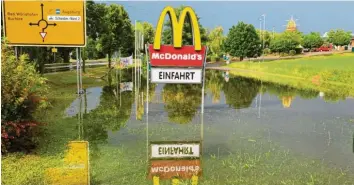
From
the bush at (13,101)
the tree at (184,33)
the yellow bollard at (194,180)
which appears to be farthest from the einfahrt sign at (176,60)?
the tree at (184,33)

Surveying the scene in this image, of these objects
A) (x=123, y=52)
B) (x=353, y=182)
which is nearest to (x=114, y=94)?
(x=353, y=182)

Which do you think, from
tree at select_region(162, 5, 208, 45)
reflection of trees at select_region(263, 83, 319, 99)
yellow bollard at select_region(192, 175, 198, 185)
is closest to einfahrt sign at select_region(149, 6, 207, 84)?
yellow bollard at select_region(192, 175, 198, 185)

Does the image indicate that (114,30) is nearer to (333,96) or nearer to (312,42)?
(333,96)

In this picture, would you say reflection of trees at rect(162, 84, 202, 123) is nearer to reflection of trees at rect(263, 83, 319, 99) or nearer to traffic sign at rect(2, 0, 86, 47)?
reflection of trees at rect(263, 83, 319, 99)

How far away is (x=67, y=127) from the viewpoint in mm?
15117

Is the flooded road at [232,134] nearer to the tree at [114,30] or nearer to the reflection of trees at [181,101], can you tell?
the reflection of trees at [181,101]

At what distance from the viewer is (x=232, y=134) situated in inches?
557

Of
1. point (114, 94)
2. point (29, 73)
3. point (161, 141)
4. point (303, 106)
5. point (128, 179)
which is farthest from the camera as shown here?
point (114, 94)

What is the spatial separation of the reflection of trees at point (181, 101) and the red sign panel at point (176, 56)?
115 inches

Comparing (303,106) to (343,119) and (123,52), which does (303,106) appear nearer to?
(343,119)

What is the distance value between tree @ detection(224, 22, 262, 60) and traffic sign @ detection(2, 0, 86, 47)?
1936 inches

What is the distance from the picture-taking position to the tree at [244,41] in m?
66.8

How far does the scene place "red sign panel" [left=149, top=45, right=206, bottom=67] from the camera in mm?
15328

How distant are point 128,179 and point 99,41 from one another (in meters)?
39.4
